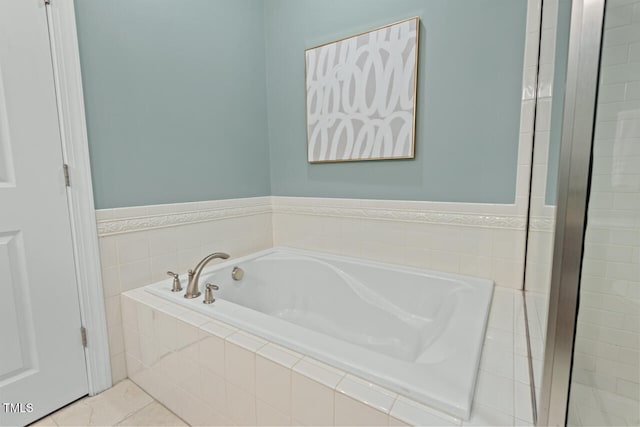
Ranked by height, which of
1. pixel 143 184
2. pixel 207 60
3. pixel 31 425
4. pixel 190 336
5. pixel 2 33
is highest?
pixel 207 60

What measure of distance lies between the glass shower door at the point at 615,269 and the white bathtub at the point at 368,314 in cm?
30

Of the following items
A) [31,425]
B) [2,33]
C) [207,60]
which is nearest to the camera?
[2,33]

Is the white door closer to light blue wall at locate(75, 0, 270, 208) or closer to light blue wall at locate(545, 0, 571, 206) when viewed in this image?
light blue wall at locate(75, 0, 270, 208)

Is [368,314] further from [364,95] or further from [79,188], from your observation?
[79,188]

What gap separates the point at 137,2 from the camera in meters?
1.53

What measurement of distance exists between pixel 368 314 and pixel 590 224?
4.15 ft

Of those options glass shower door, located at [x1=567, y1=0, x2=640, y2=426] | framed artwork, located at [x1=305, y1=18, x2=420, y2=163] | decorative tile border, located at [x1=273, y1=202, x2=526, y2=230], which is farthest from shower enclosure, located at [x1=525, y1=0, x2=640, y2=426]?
framed artwork, located at [x1=305, y1=18, x2=420, y2=163]

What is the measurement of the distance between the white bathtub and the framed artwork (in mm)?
745

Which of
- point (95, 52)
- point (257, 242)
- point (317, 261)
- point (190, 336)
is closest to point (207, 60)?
point (95, 52)

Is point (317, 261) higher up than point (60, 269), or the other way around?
point (60, 269)

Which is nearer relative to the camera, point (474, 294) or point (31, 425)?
point (31, 425)

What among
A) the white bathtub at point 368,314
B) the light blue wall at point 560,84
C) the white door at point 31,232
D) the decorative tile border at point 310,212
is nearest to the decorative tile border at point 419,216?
the decorative tile border at point 310,212

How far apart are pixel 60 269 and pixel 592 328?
203 cm

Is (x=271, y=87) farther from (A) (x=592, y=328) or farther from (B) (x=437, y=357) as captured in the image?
(A) (x=592, y=328)
